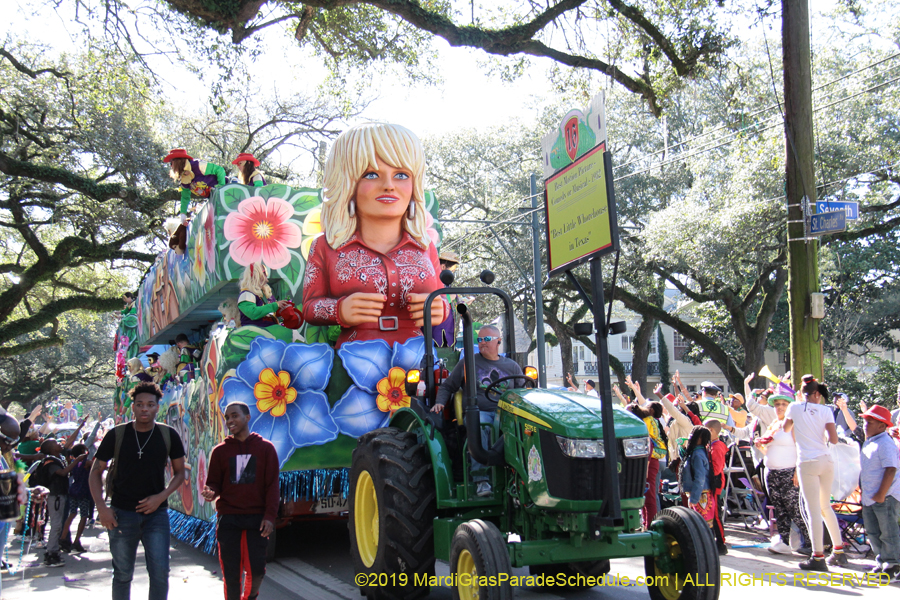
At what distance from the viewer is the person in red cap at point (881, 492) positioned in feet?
23.2

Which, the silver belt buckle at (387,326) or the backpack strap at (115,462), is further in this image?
the silver belt buckle at (387,326)

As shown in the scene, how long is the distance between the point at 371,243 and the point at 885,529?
590 centimetres

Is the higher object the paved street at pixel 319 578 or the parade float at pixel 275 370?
the parade float at pixel 275 370

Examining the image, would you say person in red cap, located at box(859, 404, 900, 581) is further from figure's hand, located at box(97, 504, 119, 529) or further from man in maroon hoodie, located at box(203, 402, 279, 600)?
figure's hand, located at box(97, 504, 119, 529)

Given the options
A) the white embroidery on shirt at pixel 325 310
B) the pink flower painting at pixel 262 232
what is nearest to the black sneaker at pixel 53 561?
the pink flower painting at pixel 262 232

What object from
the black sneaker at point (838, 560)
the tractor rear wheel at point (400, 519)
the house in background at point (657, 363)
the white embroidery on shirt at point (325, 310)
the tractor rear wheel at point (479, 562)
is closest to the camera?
the tractor rear wheel at point (479, 562)

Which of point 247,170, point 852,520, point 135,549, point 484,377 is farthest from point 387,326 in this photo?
point 852,520

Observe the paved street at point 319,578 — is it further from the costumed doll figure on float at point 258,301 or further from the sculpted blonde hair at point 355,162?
the sculpted blonde hair at point 355,162

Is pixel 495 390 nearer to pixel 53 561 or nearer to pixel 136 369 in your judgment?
pixel 53 561

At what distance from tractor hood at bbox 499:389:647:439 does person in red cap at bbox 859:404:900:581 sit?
348cm

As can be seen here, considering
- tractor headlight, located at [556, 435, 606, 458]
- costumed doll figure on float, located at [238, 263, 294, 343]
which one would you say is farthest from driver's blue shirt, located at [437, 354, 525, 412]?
costumed doll figure on float, located at [238, 263, 294, 343]

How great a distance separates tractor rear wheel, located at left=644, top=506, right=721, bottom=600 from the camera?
4.78 m

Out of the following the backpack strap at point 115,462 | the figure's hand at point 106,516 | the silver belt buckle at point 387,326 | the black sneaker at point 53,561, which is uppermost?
the silver belt buckle at point 387,326

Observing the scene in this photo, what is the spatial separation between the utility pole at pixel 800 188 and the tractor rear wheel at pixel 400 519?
6.55 meters
